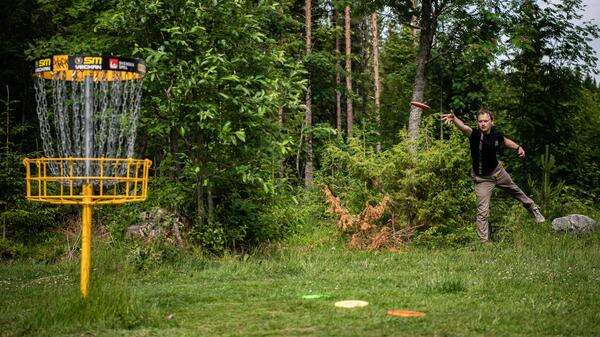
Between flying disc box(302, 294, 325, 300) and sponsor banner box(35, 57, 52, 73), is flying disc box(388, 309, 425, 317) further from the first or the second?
sponsor banner box(35, 57, 52, 73)

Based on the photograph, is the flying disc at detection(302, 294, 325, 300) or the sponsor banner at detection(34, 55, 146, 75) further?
the flying disc at detection(302, 294, 325, 300)

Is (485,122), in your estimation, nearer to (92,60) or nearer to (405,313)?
(405,313)

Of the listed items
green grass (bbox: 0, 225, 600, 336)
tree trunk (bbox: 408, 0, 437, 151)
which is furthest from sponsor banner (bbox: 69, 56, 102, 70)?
tree trunk (bbox: 408, 0, 437, 151)

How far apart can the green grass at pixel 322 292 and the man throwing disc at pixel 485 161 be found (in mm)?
675

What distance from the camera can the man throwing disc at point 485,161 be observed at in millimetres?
11508

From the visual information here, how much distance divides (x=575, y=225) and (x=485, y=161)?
2678 millimetres

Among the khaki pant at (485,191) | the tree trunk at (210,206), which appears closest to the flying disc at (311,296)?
the tree trunk at (210,206)

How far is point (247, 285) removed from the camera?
8.72m

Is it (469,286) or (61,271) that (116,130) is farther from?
(469,286)

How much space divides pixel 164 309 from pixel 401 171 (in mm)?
6687

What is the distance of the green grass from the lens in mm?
6211

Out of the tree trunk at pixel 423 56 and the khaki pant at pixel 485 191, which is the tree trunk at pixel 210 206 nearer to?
the khaki pant at pixel 485 191

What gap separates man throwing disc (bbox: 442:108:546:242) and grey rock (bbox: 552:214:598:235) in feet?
4.67

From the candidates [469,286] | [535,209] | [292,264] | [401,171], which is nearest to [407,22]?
[401,171]
